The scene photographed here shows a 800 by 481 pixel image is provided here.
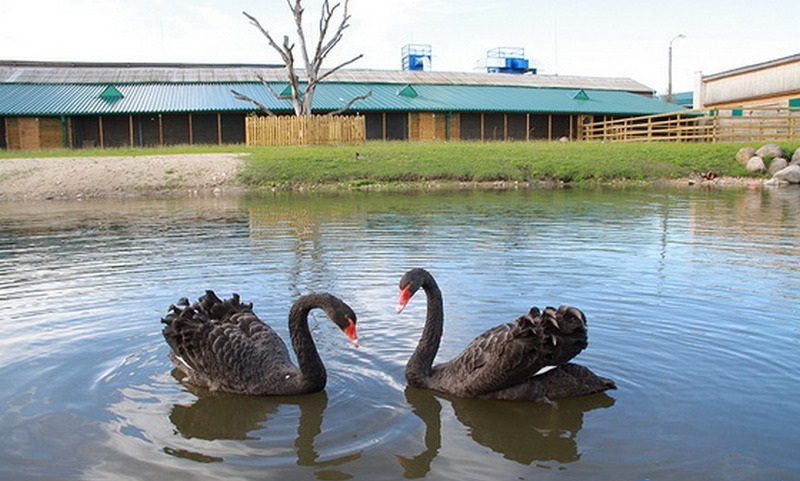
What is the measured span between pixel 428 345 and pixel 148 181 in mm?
20394

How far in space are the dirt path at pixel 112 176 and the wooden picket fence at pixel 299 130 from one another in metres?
5.47

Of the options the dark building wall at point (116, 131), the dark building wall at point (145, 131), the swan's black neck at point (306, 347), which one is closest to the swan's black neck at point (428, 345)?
the swan's black neck at point (306, 347)

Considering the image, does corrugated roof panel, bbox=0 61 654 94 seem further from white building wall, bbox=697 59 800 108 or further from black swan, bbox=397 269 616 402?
black swan, bbox=397 269 616 402

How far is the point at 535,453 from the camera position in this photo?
4117 mm

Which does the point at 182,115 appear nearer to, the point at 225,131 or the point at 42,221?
the point at 225,131

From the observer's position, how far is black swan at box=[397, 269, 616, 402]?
4.55m

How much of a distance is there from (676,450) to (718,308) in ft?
10.7

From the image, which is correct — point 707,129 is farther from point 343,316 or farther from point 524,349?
point 343,316

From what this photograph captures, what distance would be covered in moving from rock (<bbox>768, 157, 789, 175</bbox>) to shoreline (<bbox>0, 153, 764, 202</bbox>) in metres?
1.11

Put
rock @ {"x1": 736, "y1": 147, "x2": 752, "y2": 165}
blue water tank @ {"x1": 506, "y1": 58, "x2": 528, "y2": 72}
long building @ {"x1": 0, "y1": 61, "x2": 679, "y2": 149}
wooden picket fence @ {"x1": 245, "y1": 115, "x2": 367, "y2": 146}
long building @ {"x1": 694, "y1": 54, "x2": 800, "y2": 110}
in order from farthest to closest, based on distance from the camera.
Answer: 1. blue water tank @ {"x1": 506, "y1": 58, "x2": 528, "y2": 72}
2. long building @ {"x1": 694, "y1": 54, "x2": 800, "y2": 110}
3. long building @ {"x1": 0, "y1": 61, "x2": 679, "y2": 149}
4. wooden picket fence @ {"x1": 245, "y1": 115, "x2": 367, "y2": 146}
5. rock @ {"x1": 736, "y1": 147, "x2": 752, "y2": 165}

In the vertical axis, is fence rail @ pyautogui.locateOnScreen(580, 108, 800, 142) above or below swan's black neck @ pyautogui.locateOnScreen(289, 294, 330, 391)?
above

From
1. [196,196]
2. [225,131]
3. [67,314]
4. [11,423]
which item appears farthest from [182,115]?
[11,423]

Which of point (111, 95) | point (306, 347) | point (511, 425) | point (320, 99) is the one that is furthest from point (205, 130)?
point (511, 425)

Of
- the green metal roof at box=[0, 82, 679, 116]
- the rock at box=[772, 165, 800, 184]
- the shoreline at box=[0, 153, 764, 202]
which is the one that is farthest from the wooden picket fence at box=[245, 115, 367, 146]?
the rock at box=[772, 165, 800, 184]
